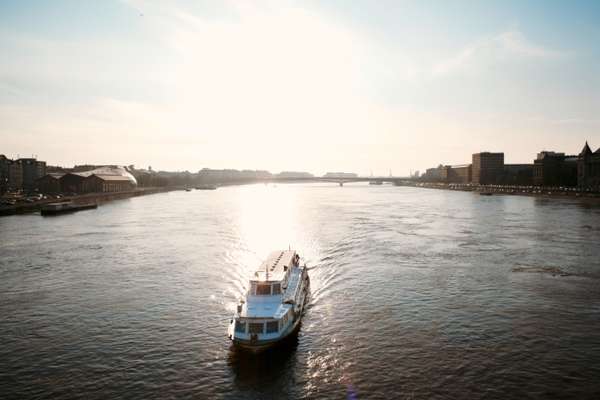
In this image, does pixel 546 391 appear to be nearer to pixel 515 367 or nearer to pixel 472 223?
pixel 515 367

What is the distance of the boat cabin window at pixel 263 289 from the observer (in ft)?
113

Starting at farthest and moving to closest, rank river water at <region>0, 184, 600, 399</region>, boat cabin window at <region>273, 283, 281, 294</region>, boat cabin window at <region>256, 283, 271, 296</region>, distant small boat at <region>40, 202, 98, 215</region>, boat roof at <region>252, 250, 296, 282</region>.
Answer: distant small boat at <region>40, 202, 98, 215</region>
boat roof at <region>252, 250, 296, 282</region>
boat cabin window at <region>273, 283, 281, 294</region>
boat cabin window at <region>256, 283, 271, 296</region>
river water at <region>0, 184, 600, 399</region>

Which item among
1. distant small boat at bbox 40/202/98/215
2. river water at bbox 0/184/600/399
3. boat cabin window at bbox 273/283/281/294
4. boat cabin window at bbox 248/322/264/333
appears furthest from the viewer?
distant small boat at bbox 40/202/98/215

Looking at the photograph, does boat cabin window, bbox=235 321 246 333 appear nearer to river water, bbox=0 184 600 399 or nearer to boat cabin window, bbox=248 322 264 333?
boat cabin window, bbox=248 322 264 333

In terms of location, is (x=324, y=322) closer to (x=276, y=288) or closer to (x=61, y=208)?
(x=276, y=288)

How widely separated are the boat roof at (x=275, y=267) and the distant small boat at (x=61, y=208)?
96370mm

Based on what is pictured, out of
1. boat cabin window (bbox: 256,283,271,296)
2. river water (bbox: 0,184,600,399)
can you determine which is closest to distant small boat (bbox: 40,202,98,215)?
river water (bbox: 0,184,600,399)

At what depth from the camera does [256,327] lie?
3044 centimetres

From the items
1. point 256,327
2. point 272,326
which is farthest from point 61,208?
point 272,326

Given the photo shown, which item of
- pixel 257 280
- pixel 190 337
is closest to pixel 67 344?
pixel 190 337

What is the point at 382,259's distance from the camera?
200 ft

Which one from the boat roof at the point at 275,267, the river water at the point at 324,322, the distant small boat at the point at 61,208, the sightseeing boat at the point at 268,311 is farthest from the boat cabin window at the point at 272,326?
the distant small boat at the point at 61,208

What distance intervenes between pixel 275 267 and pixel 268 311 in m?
9.80

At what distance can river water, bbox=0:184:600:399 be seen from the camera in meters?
26.5
